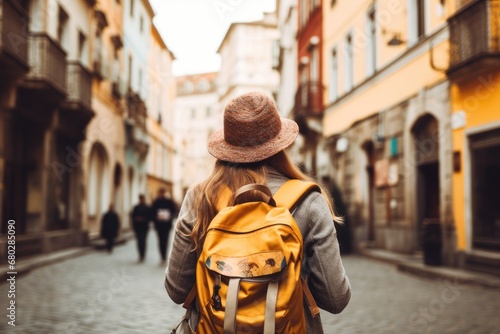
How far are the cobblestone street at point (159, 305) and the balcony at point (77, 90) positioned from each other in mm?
6341

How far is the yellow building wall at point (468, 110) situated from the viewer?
1180 centimetres

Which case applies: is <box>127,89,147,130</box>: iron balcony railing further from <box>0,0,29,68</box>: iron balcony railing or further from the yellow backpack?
the yellow backpack

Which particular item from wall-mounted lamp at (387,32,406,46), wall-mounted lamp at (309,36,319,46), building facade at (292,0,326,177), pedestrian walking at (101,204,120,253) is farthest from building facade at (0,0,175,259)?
wall-mounted lamp at (387,32,406,46)

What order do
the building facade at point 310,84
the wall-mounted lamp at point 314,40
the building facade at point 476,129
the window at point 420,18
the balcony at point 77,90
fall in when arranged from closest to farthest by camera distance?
the building facade at point 476,129 < the window at point 420,18 < the balcony at point 77,90 < the building facade at point 310,84 < the wall-mounted lamp at point 314,40

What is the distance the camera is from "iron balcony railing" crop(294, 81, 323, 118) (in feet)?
79.5

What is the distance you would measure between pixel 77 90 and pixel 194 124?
55.0 metres

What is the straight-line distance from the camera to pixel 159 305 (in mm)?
8242

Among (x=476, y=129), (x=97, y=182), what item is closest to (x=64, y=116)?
(x=97, y=182)

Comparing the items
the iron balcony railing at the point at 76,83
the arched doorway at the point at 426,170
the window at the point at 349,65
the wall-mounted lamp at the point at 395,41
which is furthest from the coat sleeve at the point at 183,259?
the window at the point at 349,65

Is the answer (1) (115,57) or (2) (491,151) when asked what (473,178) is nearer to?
(2) (491,151)

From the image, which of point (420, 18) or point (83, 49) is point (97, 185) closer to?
point (83, 49)

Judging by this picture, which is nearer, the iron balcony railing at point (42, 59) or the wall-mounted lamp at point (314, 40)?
the iron balcony railing at point (42, 59)

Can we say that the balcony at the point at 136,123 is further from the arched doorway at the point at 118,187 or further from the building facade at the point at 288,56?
the building facade at the point at 288,56

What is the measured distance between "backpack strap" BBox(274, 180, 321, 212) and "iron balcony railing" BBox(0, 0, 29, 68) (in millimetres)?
11295
